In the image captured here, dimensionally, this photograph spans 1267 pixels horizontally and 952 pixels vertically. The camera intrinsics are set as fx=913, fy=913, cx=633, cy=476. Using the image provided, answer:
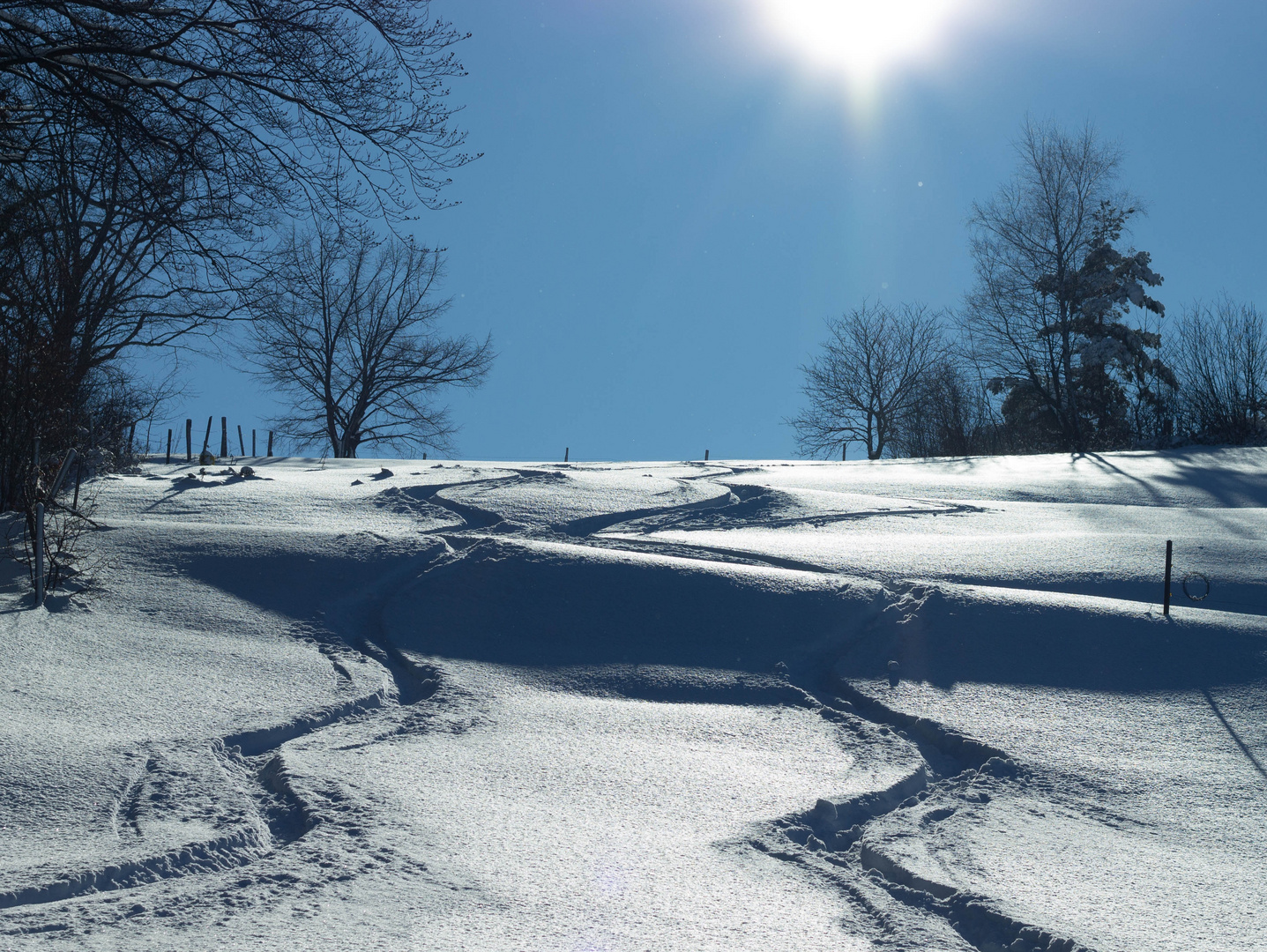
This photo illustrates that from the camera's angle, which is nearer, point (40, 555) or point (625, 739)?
point (625, 739)

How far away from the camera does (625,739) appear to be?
408 cm

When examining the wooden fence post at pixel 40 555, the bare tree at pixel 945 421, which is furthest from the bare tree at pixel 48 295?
the bare tree at pixel 945 421

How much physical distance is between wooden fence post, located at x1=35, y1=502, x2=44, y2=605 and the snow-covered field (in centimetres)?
10

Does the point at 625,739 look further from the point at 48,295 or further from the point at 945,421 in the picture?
the point at 945,421

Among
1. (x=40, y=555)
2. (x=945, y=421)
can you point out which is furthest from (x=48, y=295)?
(x=945, y=421)

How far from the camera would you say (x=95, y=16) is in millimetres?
6492

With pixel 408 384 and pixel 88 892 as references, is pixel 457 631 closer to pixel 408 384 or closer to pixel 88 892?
pixel 88 892

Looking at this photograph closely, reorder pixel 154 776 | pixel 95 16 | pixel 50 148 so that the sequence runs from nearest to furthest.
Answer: pixel 154 776
pixel 95 16
pixel 50 148

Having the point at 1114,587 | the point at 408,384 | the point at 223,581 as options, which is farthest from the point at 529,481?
the point at 408,384

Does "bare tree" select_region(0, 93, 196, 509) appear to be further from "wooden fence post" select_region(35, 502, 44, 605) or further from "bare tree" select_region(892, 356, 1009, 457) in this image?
"bare tree" select_region(892, 356, 1009, 457)

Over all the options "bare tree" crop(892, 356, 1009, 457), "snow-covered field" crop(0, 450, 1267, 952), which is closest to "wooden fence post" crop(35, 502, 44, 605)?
"snow-covered field" crop(0, 450, 1267, 952)

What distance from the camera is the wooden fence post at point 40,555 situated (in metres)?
5.18

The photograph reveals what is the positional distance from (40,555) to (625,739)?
3593mm

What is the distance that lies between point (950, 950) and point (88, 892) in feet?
7.98
